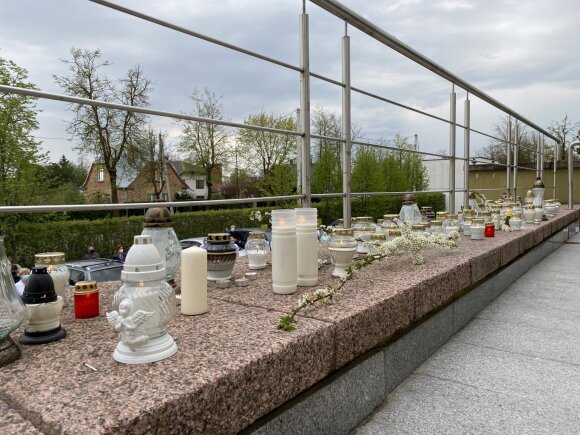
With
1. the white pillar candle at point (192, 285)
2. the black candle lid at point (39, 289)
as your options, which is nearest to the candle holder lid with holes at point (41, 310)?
the black candle lid at point (39, 289)

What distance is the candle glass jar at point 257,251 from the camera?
182 cm

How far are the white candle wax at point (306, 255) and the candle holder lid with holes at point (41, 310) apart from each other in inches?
30.6

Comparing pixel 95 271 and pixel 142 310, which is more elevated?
pixel 142 310

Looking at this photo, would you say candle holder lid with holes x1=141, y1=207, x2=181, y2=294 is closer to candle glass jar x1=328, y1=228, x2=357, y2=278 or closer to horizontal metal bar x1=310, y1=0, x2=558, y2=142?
candle glass jar x1=328, y1=228, x2=357, y2=278

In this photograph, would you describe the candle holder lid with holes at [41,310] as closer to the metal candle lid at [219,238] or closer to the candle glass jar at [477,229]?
the metal candle lid at [219,238]

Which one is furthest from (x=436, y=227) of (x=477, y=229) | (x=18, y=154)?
(x=18, y=154)

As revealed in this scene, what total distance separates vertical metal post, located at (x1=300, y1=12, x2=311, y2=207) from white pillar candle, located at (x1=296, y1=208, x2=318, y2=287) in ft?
1.42

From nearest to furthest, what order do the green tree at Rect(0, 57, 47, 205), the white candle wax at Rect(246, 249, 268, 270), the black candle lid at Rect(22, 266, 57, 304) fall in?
1. the black candle lid at Rect(22, 266, 57, 304)
2. the white candle wax at Rect(246, 249, 268, 270)
3. the green tree at Rect(0, 57, 47, 205)

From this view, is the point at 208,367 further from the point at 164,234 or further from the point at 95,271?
the point at 95,271

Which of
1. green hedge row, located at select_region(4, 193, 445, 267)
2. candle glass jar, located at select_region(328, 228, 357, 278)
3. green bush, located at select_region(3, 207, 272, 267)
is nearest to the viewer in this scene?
candle glass jar, located at select_region(328, 228, 357, 278)

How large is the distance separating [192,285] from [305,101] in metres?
1.12

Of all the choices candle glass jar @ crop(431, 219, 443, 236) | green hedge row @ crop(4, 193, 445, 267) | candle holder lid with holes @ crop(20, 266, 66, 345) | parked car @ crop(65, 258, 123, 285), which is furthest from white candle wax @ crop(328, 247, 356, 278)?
green hedge row @ crop(4, 193, 445, 267)

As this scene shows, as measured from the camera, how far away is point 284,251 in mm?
1335

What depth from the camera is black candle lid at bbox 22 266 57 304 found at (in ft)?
3.07
